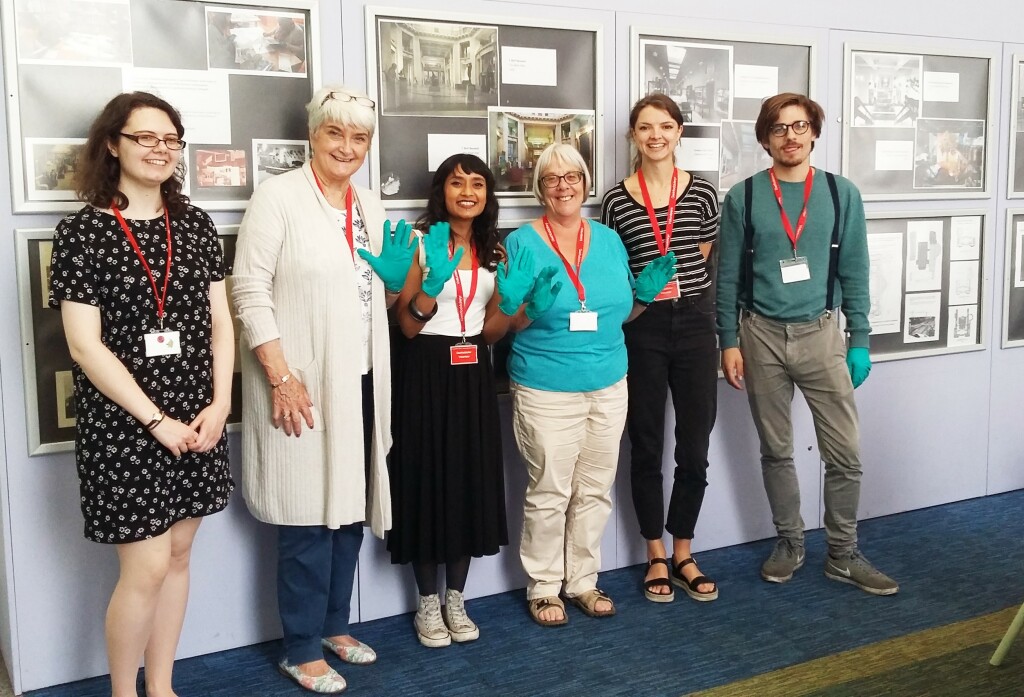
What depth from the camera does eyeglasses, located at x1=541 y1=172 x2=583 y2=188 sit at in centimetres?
295

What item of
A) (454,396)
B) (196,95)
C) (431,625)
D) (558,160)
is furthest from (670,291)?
(196,95)

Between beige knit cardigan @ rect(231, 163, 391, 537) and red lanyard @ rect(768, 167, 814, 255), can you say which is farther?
red lanyard @ rect(768, 167, 814, 255)

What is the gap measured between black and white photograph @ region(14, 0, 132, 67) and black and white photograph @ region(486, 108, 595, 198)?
1.15 metres

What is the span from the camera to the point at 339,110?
2557 mm

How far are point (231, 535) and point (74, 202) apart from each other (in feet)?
3.52

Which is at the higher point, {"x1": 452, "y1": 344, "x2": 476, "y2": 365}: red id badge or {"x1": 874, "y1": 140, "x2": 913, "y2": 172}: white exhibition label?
{"x1": 874, "y1": 140, "x2": 913, "y2": 172}: white exhibition label

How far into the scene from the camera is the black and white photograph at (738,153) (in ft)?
11.9

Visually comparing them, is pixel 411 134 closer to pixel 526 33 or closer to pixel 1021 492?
pixel 526 33

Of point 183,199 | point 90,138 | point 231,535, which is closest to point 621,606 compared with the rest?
point 231,535

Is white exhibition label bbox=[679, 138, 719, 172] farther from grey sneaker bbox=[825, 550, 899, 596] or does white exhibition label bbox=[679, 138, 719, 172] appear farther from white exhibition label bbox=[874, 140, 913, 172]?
Result: grey sneaker bbox=[825, 550, 899, 596]

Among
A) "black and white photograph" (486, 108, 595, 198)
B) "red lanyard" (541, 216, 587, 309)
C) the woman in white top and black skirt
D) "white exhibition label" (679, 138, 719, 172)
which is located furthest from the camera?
"white exhibition label" (679, 138, 719, 172)

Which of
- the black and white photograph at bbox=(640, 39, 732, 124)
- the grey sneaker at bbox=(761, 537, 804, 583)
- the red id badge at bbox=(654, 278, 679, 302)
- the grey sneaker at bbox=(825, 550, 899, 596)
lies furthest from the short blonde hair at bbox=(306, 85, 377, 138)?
the grey sneaker at bbox=(825, 550, 899, 596)

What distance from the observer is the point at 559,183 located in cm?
295

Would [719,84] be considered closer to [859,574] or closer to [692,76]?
[692,76]
